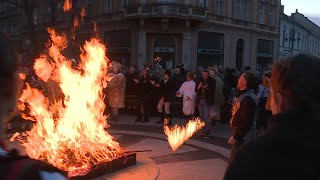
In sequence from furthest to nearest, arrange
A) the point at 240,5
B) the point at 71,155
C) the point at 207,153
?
1. the point at 240,5
2. the point at 207,153
3. the point at 71,155

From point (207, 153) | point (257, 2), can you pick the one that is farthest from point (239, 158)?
point (257, 2)

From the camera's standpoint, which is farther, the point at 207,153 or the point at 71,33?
the point at 71,33

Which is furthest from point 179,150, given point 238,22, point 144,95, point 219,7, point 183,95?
point 238,22

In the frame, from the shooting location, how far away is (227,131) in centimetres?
1285

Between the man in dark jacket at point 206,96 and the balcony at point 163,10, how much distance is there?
18427 mm

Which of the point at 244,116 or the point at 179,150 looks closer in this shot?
the point at 244,116

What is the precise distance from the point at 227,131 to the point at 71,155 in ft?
21.9

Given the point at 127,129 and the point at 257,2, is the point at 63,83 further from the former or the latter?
the point at 257,2

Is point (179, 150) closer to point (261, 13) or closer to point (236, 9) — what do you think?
point (236, 9)

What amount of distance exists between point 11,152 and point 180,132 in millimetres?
10589

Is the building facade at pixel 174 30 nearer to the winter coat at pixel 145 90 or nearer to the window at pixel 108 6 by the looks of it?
the window at pixel 108 6

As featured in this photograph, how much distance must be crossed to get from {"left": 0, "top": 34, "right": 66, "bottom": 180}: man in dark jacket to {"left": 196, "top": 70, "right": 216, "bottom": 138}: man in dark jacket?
1030 centimetres

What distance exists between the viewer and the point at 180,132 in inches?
471

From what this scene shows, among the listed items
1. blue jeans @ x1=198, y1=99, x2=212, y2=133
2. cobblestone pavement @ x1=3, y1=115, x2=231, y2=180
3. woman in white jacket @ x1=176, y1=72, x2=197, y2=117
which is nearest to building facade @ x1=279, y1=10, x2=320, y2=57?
woman in white jacket @ x1=176, y1=72, x2=197, y2=117
